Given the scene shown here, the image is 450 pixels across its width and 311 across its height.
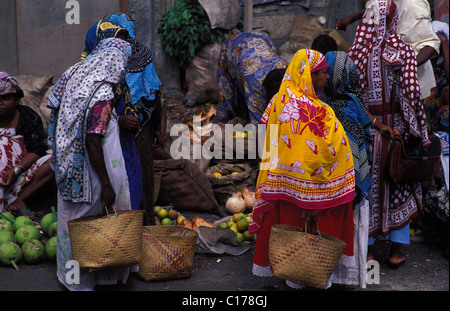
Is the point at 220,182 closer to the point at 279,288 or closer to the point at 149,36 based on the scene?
the point at 279,288

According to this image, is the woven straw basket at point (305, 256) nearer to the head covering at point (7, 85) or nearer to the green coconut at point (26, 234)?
the green coconut at point (26, 234)

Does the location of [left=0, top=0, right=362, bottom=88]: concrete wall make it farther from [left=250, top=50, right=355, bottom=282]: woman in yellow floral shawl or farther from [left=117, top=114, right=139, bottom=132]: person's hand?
[left=250, top=50, right=355, bottom=282]: woman in yellow floral shawl

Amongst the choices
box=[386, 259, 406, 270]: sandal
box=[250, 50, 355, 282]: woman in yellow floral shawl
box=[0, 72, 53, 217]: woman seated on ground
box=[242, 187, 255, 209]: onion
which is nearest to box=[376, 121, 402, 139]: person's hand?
box=[250, 50, 355, 282]: woman in yellow floral shawl

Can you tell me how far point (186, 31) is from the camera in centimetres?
834

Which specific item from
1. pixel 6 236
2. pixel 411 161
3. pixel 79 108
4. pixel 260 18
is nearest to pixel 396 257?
pixel 411 161

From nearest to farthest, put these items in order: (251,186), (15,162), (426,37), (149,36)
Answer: (426,37) < (15,162) < (251,186) < (149,36)

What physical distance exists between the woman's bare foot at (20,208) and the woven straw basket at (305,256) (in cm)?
331

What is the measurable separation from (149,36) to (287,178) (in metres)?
5.28

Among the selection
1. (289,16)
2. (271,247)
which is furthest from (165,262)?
(289,16)

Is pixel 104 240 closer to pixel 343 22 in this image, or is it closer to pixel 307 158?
pixel 307 158

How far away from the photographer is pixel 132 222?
153 inches

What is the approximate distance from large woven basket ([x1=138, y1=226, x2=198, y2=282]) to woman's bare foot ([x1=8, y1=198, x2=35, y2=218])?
2.07 meters

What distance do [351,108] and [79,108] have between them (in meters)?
1.95

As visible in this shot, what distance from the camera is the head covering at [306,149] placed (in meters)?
3.86
